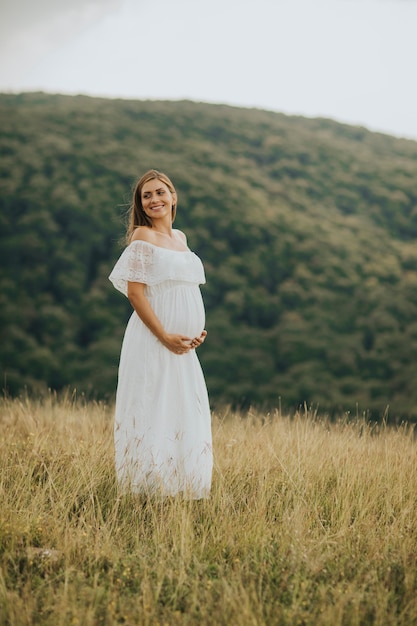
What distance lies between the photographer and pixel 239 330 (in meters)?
23.5

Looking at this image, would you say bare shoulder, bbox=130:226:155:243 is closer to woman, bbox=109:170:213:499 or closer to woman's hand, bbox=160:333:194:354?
woman, bbox=109:170:213:499

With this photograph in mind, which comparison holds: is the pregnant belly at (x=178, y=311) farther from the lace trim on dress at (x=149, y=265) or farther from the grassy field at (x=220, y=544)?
the grassy field at (x=220, y=544)

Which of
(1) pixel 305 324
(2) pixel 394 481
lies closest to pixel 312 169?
(1) pixel 305 324

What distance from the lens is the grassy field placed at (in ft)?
8.02

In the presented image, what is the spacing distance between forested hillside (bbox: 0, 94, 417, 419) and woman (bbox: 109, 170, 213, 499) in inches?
635

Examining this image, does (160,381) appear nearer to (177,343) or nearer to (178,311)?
(177,343)

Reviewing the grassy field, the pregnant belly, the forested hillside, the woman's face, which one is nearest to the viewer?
the grassy field

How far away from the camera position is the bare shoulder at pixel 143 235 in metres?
3.60

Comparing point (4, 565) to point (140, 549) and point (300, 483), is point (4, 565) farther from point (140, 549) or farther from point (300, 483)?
point (300, 483)

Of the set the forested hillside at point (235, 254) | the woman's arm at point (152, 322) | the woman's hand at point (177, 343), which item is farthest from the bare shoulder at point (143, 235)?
the forested hillside at point (235, 254)

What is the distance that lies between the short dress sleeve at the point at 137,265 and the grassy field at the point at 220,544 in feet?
4.10

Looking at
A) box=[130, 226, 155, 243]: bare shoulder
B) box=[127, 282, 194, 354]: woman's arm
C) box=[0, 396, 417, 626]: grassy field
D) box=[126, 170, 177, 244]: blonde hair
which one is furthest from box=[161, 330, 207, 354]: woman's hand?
box=[0, 396, 417, 626]: grassy field

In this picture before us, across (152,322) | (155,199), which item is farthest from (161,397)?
(155,199)

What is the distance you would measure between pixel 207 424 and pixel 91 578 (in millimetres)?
1231
